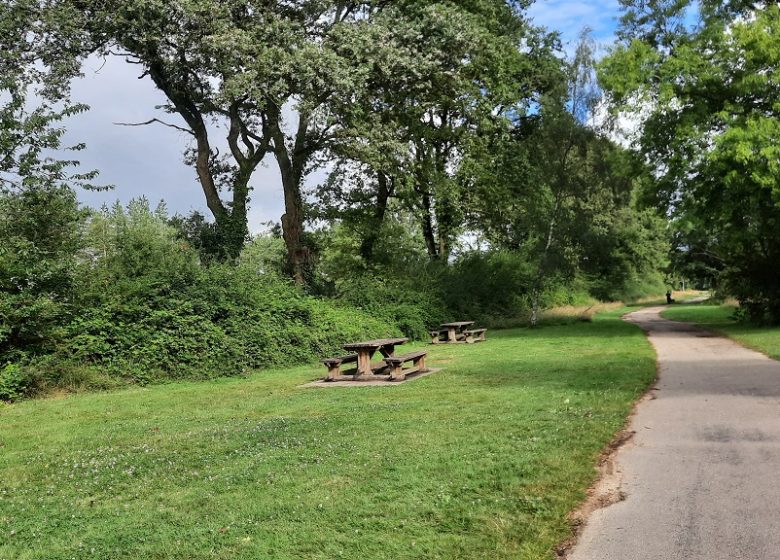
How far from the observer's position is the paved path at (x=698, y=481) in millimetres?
3938

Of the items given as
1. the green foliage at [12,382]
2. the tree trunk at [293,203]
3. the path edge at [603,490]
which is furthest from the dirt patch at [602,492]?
the tree trunk at [293,203]

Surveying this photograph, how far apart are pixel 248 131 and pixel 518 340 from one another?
13699 millimetres

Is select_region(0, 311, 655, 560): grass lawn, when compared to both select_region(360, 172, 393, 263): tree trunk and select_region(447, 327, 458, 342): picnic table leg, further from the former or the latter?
select_region(360, 172, 393, 263): tree trunk

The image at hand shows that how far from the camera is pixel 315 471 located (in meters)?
5.93

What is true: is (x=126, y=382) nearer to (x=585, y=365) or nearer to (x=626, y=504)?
(x=585, y=365)

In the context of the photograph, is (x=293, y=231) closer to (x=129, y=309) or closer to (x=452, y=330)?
(x=452, y=330)

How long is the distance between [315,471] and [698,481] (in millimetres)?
3332

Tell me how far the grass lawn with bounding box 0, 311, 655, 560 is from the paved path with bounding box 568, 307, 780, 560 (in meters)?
0.37

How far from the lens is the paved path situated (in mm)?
3938

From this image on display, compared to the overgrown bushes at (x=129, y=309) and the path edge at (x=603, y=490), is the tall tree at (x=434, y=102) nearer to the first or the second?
the overgrown bushes at (x=129, y=309)

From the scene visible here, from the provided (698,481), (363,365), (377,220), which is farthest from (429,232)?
(698,481)

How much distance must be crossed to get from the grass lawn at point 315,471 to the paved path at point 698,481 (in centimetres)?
37

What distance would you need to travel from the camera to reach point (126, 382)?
14.3m

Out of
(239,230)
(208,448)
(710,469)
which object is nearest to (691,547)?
(710,469)
